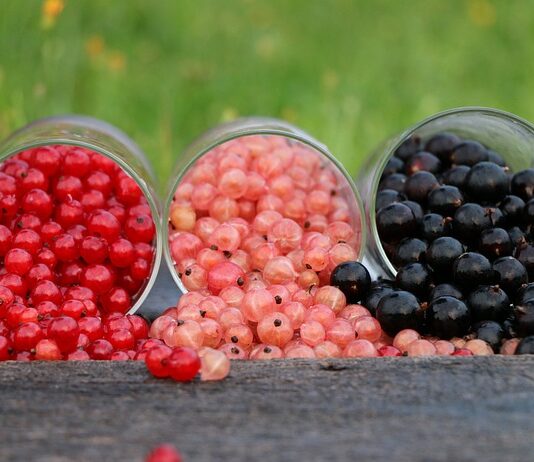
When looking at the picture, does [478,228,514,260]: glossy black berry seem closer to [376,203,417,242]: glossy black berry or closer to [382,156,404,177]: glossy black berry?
[376,203,417,242]: glossy black berry

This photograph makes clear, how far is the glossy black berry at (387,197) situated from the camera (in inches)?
80.8

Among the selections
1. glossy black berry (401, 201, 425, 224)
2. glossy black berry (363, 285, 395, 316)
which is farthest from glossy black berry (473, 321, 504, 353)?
glossy black berry (401, 201, 425, 224)

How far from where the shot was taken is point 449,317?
1709mm

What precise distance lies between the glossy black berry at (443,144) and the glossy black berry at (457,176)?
5.7 inches

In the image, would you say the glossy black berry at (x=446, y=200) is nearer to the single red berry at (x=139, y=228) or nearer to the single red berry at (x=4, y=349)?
the single red berry at (x=139, y=228)

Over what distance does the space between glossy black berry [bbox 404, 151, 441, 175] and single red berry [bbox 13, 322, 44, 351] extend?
3.68 ft

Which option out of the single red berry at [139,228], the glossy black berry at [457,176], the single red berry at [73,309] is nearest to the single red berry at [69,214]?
the single red berry at [139,228]

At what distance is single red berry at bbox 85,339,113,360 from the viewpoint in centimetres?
166

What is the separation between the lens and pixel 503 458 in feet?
3.92

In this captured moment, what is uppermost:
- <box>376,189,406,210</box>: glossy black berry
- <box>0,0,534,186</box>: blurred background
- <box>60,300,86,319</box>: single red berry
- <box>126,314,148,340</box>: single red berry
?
<box>0,0,534,186</box>: blurred background

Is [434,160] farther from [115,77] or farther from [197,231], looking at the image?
[115,77]

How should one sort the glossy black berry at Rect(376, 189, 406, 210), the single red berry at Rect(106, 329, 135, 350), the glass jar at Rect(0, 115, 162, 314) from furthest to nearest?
the glossy black berry at Rect(376, 189, 406, 210) → the glass jar at Rect(0, 115, 162, 314) → the single red berry at Rect(106, 329, 135, 350)

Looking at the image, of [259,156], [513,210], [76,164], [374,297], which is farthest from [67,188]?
[513,210]

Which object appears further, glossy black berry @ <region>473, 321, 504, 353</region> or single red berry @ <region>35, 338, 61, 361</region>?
glossy black berry @ <region>473, 321, 504, 353</region>
